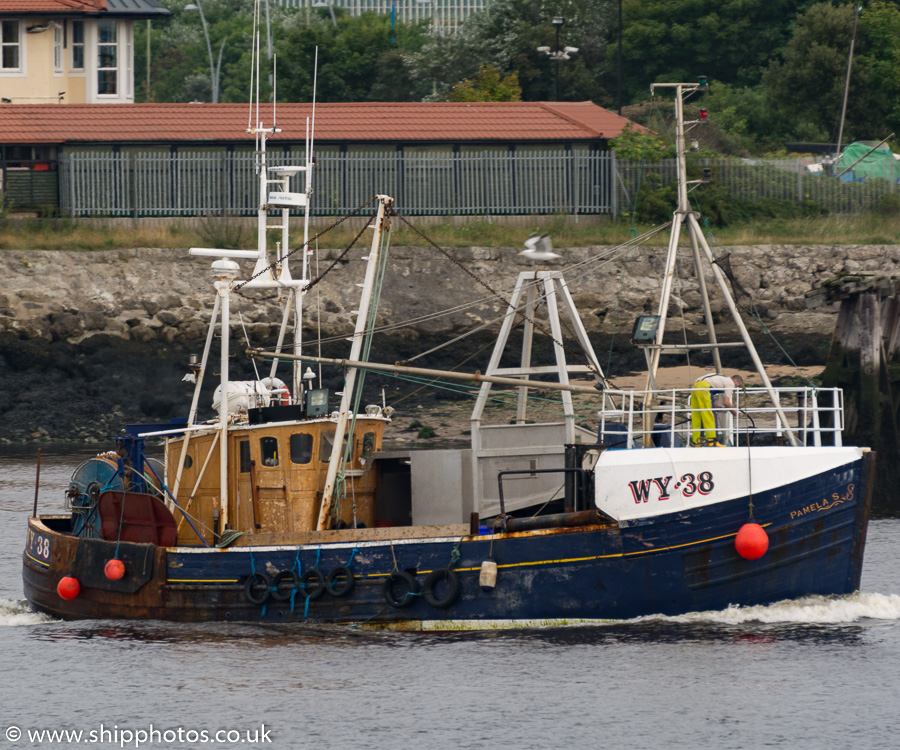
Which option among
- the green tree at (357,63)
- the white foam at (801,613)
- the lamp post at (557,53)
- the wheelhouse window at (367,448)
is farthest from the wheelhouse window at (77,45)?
the white foam at (801,613)

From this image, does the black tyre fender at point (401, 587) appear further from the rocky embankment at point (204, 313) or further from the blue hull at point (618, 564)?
the rocky embankment at point (204, 313)

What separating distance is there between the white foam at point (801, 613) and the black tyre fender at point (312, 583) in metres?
4.07

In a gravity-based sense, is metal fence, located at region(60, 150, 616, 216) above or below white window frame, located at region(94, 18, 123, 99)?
below

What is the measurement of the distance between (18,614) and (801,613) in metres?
11.4

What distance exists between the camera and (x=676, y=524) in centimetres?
1808

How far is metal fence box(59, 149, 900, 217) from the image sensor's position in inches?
1721

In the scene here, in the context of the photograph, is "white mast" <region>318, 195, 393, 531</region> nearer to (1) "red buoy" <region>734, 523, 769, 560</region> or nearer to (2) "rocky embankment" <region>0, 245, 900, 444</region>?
(1) "red buoy" <region>734, 523, 769, 560</region>

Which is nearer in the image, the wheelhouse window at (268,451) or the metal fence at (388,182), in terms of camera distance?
the wheelhouse window at (268,451)

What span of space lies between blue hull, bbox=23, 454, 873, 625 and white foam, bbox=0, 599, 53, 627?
399 cm

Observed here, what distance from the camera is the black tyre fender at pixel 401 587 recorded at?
18.8 metres

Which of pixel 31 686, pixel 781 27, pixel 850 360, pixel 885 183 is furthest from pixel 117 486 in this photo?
pixel 781 27

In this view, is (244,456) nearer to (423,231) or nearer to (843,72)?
(423,231)

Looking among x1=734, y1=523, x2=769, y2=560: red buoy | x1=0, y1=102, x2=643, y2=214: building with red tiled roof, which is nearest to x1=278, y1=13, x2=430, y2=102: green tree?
x1=0, y1=102, x2=643, y2=214: building with red tiled roof

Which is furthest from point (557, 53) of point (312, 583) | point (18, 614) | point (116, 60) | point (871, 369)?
point (312, 583)
